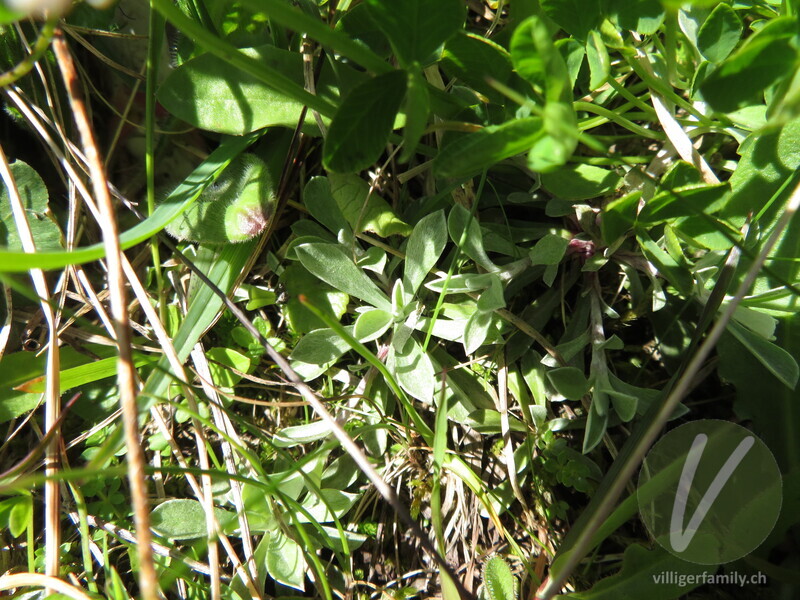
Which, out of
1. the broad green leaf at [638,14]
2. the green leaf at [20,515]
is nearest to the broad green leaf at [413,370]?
the broad green leaf at [638,14]

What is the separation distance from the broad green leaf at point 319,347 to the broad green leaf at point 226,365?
197 mm

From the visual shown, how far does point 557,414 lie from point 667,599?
46 cm

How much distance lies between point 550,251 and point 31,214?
128cm

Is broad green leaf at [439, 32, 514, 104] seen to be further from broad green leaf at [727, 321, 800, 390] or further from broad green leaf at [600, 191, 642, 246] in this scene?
broad green leaf at [727, 321, 800, 390]

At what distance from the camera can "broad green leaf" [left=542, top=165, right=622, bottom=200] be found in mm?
1169

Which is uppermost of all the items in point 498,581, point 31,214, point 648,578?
point 31,214

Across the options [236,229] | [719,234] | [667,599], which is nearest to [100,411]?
[236,229]

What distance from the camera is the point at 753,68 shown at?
2.80ft

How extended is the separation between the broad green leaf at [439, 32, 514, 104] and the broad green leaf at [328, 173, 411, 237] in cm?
36

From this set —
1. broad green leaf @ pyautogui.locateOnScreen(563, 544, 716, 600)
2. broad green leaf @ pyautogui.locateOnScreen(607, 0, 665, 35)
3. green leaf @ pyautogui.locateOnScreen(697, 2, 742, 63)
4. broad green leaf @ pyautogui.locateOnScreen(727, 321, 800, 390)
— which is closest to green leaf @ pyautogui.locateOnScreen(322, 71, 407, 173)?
broad green leaf @ pyautogui.locateOnScreen(607, 0, 665, 35)

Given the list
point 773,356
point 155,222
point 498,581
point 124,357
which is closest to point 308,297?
point 155,222

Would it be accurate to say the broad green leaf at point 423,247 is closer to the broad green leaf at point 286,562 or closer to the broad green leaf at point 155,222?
the broad green leaf at point 155,222

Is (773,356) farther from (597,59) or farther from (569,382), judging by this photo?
(597,59)

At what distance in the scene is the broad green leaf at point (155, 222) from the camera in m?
0.84
